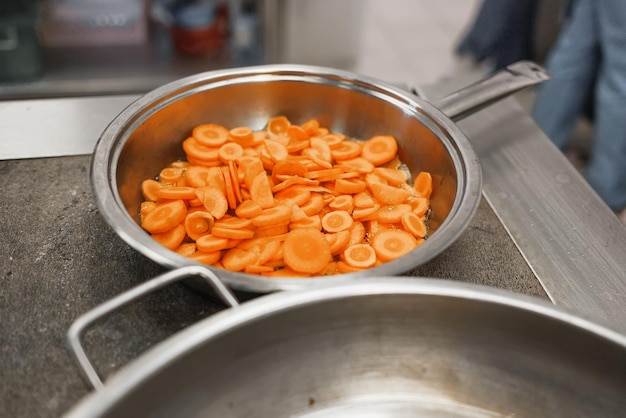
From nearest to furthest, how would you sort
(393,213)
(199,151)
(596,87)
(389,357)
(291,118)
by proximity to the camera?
(389,357) → (393,213) → (199,151) → (291,118) → (596,87)

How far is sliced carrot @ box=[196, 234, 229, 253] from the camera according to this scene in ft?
2.72

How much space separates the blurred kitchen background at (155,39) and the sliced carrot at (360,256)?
1574mm

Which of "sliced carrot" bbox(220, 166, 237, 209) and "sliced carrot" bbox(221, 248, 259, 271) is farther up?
"sliced carrot" bbox(220, 166, 237, 209)

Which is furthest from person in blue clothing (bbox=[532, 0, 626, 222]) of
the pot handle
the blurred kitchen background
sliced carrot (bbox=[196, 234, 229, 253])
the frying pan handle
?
the frying pan handle

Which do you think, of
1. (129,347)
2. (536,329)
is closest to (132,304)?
(129,347)

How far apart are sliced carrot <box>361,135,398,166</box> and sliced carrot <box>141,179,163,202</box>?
0.39m

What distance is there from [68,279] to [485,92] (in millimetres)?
788

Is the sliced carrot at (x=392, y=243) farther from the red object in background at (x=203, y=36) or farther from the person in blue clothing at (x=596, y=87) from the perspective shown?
the red object in background at (x=203, y=36)

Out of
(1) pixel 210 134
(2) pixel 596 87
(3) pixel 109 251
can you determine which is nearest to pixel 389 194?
(1) pixel 210 134

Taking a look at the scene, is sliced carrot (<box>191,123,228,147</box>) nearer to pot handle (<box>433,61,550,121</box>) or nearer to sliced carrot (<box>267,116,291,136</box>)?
sliced carrot (<box>267,116,291,136</box>)

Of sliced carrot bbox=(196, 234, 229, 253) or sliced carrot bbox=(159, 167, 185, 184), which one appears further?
sliced carrot bbox=(159, 167, 185, 184)

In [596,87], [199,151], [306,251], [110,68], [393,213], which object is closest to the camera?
[306,251]

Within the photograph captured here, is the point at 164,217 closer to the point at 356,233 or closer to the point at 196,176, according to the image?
the point at 196,176

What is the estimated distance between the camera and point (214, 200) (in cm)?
89
